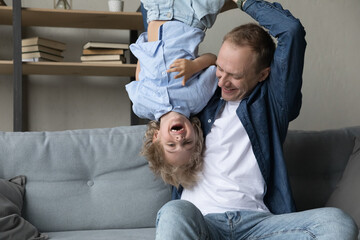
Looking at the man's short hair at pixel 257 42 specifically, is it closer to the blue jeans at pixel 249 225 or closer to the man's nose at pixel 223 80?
the man's nose at pixel 223 80

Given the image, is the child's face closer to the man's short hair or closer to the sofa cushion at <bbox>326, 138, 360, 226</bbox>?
the man's short hair

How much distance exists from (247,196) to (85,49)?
1670mm

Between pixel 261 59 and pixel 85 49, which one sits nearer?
pixel 261 59

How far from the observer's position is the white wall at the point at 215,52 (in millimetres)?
3305

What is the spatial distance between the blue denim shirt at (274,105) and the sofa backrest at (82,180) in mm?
501

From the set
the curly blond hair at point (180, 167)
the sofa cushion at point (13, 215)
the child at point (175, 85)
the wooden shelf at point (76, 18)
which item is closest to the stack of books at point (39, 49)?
the wooden shelf at point (76, 18)

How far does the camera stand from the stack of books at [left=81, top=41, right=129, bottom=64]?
299cm

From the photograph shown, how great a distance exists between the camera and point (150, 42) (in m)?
1.83

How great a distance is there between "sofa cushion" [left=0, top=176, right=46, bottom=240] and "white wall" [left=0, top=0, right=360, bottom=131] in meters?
1.29

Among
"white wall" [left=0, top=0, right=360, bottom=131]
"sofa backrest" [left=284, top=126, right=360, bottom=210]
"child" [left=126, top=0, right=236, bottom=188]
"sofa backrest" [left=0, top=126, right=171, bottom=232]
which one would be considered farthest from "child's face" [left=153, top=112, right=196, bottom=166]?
"white wall" [left=0, top=0, right=360, bottom=131]

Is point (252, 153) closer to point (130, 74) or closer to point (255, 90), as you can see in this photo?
point (255, 90)

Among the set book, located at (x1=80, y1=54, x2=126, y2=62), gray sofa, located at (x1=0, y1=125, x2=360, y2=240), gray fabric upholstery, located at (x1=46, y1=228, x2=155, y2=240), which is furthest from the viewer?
book, located at (x1=80, y1=54, x2=126, y2=62)

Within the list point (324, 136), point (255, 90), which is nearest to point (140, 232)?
point (255, 90)

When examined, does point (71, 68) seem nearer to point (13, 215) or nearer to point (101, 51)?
point (101, 51)
